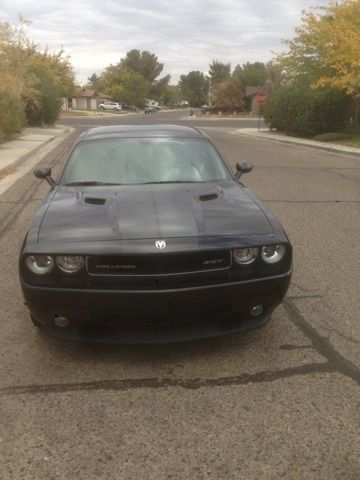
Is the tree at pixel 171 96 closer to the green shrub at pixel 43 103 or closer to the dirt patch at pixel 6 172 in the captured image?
the green shrub at pixel 43 103

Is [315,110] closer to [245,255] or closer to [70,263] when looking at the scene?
[245,255]

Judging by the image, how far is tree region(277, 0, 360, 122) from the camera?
72.1ft

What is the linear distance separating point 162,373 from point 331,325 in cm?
148

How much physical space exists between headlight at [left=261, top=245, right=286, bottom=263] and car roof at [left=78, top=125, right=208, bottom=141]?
6.83 ft

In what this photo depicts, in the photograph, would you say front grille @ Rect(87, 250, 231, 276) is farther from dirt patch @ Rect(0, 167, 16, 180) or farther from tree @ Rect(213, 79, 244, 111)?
tree @ Rect(213, 79, 244, 111)

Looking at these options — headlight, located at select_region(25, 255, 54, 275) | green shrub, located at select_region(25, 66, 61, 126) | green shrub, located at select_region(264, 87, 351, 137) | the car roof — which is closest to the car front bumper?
headlight, located at select_region(25, 255, 54, 275)

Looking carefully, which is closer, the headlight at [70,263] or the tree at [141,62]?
the headlight at [70,263]

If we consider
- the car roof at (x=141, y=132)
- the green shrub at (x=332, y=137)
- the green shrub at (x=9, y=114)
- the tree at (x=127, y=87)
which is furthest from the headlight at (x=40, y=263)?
the tree at (x=127, y=87)

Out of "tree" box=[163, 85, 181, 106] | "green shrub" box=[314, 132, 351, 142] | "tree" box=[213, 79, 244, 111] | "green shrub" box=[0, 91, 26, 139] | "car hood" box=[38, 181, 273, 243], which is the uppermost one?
"car hood" box=[38, 181, 273, 243]

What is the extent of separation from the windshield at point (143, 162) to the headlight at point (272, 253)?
1318mm

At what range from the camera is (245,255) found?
3.49m

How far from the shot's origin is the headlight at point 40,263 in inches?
134

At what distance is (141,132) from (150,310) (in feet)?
8.13

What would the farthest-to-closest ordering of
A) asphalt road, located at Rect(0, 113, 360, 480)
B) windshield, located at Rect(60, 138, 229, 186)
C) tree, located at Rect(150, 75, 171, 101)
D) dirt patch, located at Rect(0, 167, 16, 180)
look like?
1. tree, located at Rect(150, 75, 171, 101)
2. dirt patch, located at Rect(0, 167, 16, 180)
3. windshield, located at Rect(60, 138, 229, 186)
4. asphalt road, located at Rect(0, 113, 360, 480)
